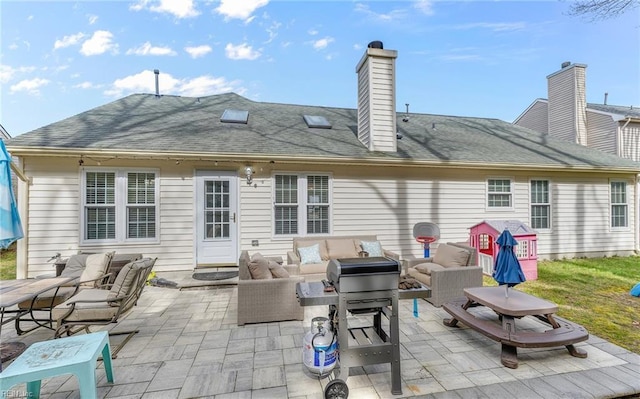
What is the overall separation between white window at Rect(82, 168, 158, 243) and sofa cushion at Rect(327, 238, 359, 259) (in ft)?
13.0

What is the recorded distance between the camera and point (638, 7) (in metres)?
5.42

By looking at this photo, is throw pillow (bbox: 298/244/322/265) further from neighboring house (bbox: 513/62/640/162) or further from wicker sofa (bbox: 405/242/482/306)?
neighboring house (bbox: 513/62/640/162)

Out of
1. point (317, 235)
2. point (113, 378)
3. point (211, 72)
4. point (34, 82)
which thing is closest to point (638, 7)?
point (317, 235)

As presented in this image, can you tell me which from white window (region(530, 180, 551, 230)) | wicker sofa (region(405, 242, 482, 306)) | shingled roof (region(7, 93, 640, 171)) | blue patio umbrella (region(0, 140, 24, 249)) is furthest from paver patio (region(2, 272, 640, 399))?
white window (region(530, 180, 551, 230))

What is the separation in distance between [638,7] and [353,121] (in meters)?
6.51

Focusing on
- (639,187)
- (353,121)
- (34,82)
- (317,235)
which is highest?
(34,82)

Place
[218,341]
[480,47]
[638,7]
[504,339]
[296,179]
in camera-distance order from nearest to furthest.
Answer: [504,339] < [218,341] < [638,7] < [296,179] < [480,47]

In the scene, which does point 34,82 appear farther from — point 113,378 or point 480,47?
point 480,47

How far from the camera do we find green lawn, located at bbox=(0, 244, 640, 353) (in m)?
3.63

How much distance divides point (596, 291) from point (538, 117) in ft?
33.8

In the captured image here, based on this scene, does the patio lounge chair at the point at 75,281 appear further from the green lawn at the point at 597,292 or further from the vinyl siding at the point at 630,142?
the vinyl siding at the point at 630,142

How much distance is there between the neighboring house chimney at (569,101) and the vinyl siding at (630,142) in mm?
1008

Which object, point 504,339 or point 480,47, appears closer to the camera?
point 504,339

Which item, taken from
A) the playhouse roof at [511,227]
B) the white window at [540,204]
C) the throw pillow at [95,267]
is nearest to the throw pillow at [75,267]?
the throw pillow at [95,267]
